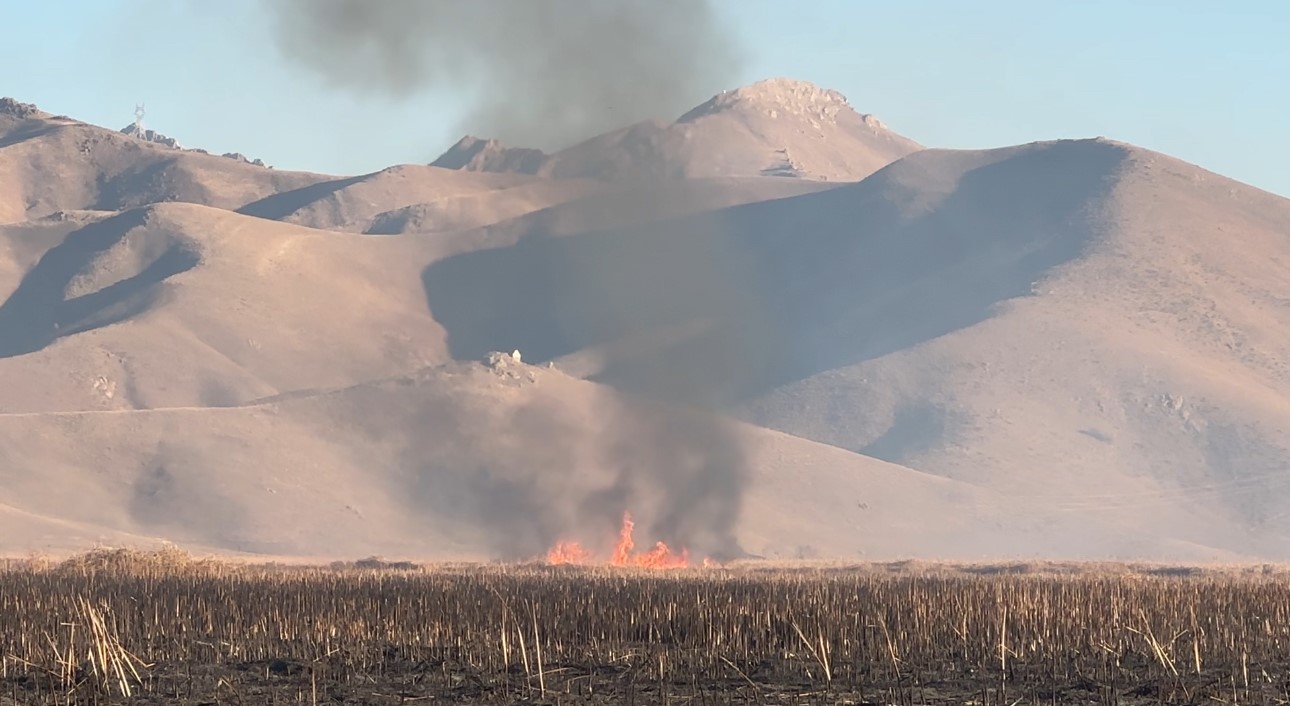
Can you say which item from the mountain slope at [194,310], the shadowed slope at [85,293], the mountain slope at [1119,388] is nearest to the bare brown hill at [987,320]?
the mountain slope at [1119,388]

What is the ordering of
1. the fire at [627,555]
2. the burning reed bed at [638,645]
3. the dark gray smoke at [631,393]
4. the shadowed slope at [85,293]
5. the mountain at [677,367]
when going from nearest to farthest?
the burning reed bed at [638,645], the fire at [627,555], the dark gray smoke at [631,393], the mountain at [677,367], the shadowed slope at [85,293]

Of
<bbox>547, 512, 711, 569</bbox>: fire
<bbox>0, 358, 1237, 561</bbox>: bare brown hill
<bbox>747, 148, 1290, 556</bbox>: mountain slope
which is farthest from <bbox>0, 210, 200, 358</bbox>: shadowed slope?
<bbox>547, 512, 711, 569</bbox>: fire

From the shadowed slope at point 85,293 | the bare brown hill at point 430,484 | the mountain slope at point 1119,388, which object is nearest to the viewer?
the bare brown hill at point 430,484

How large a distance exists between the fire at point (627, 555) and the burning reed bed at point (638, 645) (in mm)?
27346

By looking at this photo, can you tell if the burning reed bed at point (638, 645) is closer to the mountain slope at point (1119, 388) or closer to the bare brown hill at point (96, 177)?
the mountain slope at point (1119, 388)

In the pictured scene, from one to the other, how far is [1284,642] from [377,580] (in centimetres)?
2099

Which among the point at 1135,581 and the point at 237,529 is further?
the point at 237,529

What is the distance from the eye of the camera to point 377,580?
39.0m

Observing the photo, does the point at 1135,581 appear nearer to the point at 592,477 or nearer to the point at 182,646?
the point at 182,646

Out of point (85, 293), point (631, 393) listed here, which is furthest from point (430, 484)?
point (85, 293)

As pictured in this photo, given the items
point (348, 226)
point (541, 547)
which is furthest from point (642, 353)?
point (348, 226)

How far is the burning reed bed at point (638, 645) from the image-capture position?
19109 mm

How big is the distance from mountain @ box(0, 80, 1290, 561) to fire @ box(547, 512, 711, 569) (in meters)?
2.19

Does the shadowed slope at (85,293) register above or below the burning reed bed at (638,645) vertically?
above
